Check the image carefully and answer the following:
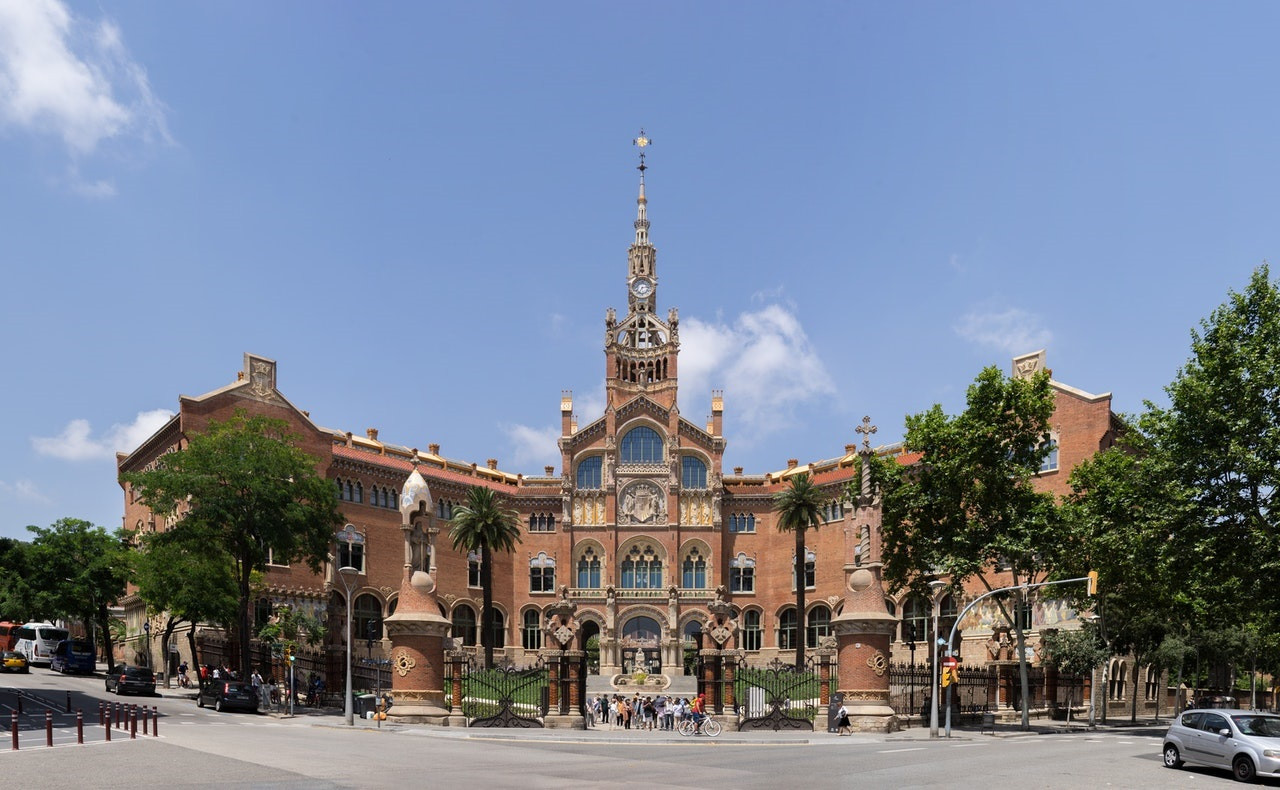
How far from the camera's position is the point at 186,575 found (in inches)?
1918

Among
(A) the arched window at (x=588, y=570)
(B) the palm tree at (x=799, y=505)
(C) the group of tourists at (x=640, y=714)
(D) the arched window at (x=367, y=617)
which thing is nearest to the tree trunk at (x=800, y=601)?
(B) the palm tree at (x=799, y=505)

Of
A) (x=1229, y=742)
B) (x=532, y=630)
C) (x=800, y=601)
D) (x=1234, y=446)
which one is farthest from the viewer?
(x=532, y=630)

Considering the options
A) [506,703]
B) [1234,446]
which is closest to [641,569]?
[506,703]

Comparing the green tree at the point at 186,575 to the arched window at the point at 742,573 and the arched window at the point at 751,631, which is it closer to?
the arched window at the point at 742,573

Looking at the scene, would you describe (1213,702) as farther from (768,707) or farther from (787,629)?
(787,629)

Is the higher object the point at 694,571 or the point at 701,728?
the point at 694,571

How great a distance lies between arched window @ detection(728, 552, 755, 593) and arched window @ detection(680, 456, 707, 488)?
5.89 m

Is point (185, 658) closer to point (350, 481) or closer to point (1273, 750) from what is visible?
point (350, 481)

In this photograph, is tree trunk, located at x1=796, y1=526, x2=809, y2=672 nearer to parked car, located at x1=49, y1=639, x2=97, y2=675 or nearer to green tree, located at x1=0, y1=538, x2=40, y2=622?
parked car, located at x1=49, y1=639, x2=97, y2=675

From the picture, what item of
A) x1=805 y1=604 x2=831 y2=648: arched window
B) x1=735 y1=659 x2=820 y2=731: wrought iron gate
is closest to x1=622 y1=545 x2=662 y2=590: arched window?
x1=805 y1=604 x2=831 y2=648: arched window

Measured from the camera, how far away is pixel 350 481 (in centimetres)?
7162

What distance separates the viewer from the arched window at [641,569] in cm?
7969

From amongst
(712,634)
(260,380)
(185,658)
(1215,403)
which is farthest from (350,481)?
(1215,403)

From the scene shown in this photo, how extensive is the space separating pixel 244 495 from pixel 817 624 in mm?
42549
